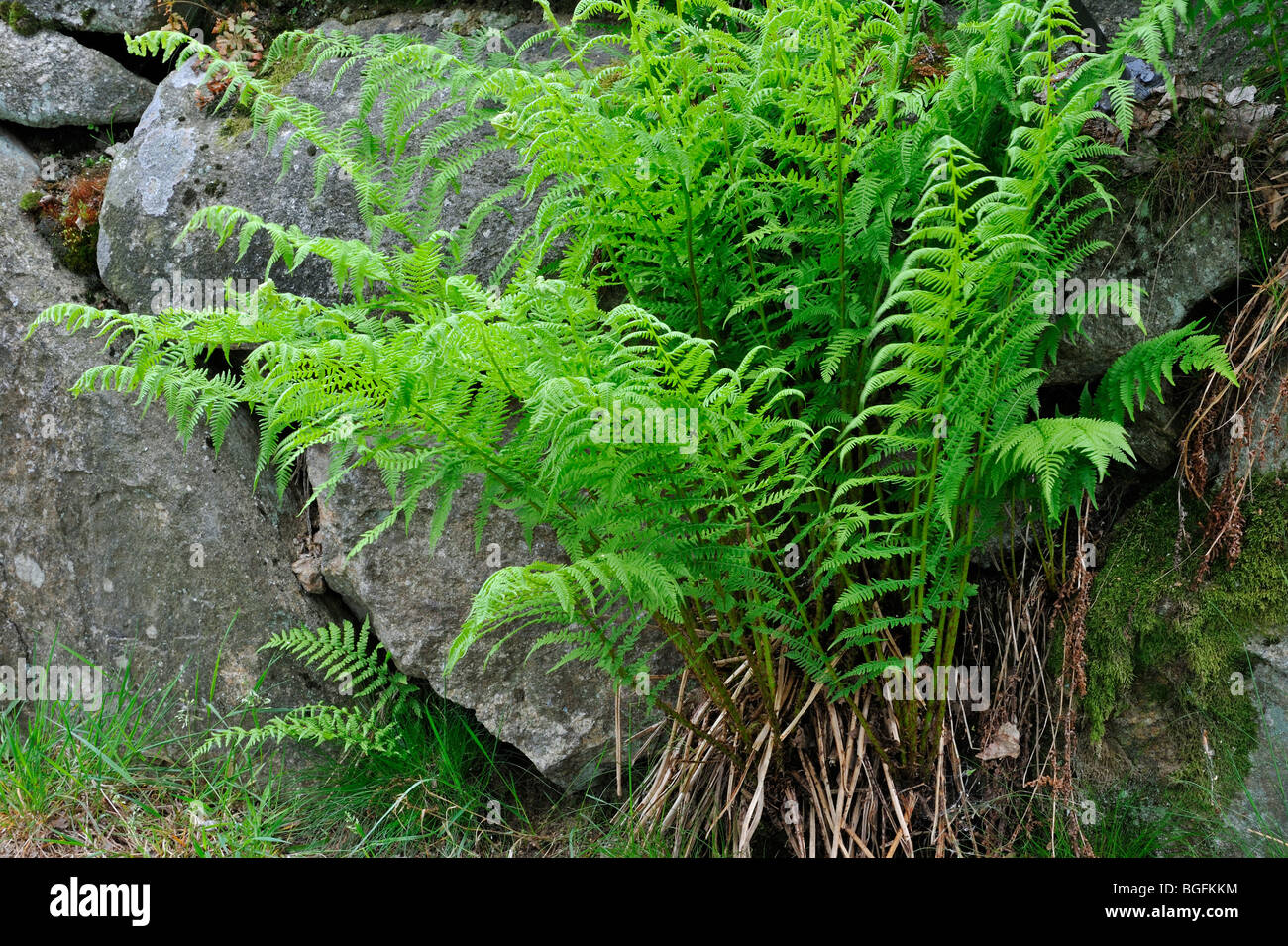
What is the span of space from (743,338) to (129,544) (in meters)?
2.23

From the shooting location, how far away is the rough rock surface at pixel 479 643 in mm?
2914

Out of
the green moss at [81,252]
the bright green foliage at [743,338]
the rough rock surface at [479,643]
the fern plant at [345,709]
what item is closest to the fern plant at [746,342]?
the bright green foliage at [743,338]

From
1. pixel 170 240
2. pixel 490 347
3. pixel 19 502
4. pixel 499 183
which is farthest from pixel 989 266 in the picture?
pixel 19 502

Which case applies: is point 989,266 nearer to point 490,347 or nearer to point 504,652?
point 490,347

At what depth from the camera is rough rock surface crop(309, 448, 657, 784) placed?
2.91 meters

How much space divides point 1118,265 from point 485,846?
7.79 ft

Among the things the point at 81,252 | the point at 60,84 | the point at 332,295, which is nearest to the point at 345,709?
the point at 332,295

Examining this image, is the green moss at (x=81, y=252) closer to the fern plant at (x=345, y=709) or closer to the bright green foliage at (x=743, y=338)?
the bright green foliage at (x=743, y=338)

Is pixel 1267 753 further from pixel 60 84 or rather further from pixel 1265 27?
pixel 60 84

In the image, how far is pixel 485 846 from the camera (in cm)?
283

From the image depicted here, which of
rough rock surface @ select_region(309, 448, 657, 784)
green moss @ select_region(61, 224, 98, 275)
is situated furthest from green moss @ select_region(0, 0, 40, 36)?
rough rock surface @ select_region(309, 448, 657, 784)

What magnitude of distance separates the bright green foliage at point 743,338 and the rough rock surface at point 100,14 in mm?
1555

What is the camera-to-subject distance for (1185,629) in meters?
2.38

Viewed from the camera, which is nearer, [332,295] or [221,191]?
[332,295]
